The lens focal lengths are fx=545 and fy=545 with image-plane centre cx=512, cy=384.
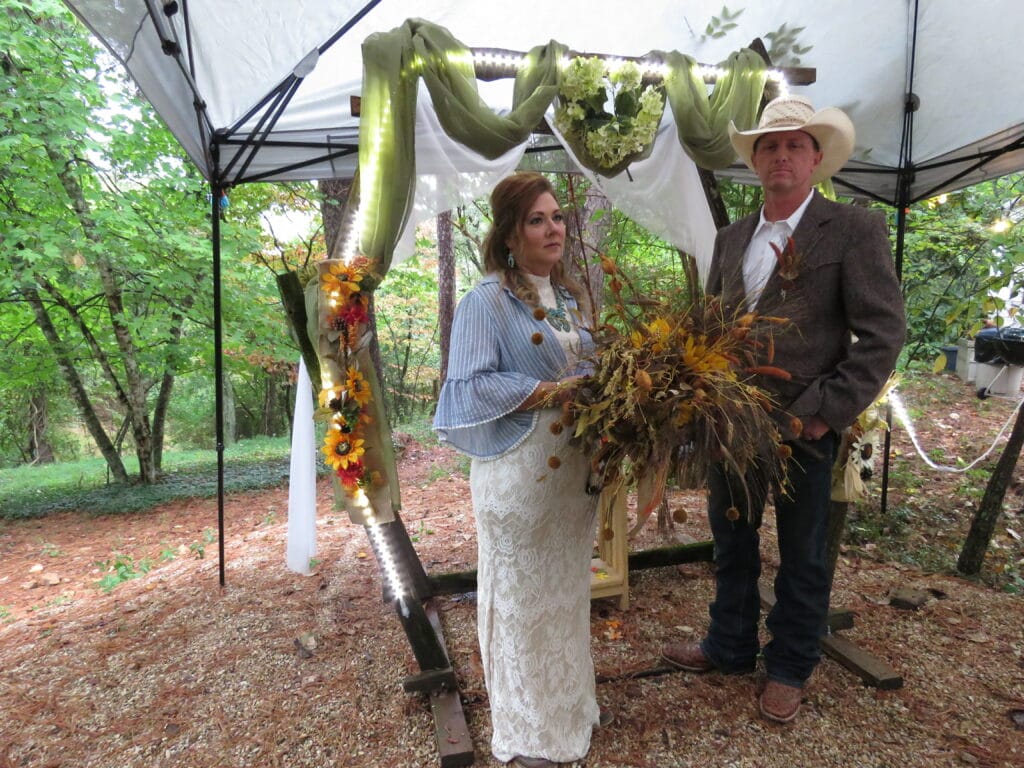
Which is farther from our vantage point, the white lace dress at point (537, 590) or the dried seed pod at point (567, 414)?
the white lace dress at point (537, 590)

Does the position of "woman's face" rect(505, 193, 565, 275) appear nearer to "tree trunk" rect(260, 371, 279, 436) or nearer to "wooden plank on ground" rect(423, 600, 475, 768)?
"wooden plank on ground" rect(423, 600, 475, 768)

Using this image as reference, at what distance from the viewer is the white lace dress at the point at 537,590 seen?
1.54m

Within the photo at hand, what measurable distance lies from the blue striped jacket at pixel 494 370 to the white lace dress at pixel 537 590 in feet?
0.19

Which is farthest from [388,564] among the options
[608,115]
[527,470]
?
[608,115]

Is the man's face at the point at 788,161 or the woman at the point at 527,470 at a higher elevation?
the man's face at the point at 788,161

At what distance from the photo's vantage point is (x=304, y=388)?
2.43m

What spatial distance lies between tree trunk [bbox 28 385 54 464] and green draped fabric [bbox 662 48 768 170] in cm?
1253

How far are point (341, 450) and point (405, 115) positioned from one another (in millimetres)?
1305

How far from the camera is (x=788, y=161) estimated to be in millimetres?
1767

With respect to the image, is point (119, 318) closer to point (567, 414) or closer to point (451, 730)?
point (451, 730)

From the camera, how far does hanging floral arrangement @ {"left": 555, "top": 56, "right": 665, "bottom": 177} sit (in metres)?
2.36

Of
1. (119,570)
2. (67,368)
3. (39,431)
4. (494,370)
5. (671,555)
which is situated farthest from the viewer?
(39,431)

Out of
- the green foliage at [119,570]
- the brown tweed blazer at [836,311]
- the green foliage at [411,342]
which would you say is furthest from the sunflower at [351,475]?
the green foliage at [411,342]

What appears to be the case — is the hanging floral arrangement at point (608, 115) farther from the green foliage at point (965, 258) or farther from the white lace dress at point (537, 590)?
the green foliage at point (965, 258)
